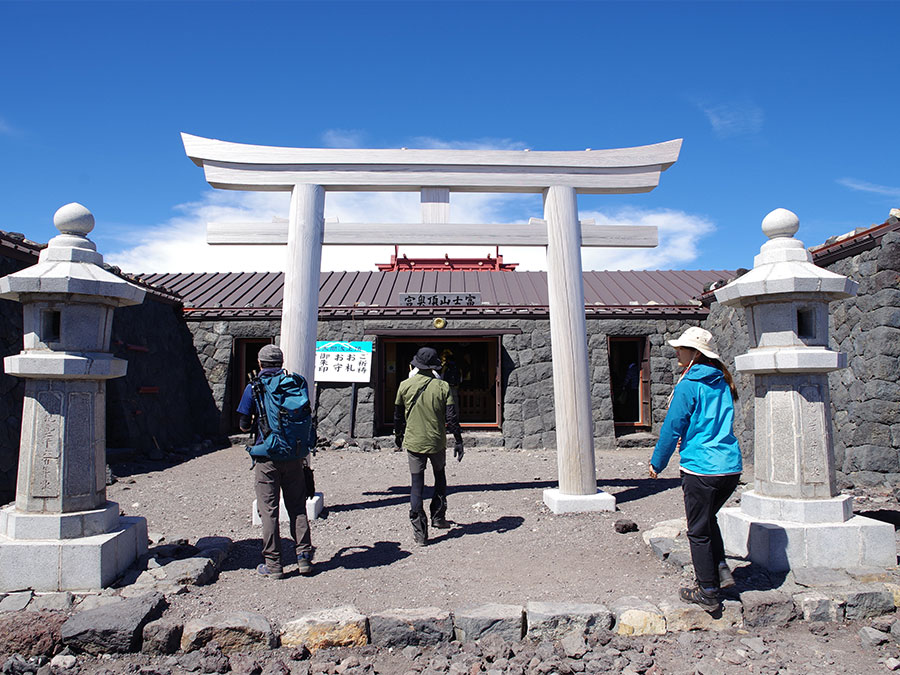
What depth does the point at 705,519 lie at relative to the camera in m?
3.51

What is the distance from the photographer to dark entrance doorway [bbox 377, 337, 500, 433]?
1406cm

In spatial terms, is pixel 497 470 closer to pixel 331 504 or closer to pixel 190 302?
pixel 331 504

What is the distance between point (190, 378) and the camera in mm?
12570

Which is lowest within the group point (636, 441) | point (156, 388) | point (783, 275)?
point (636, 441)

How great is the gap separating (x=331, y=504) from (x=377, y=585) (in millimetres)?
2818

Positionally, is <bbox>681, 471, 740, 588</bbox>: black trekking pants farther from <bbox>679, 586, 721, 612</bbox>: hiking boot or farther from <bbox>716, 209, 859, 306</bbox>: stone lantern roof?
<bbox>716, 209, 859, 306</bbox>: stone lantern roof

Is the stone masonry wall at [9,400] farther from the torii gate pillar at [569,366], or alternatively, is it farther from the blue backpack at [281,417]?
the torii gate pillar at [569,366]

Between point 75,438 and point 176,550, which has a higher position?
point 75,438

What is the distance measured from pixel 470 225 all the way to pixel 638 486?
13.1 ft

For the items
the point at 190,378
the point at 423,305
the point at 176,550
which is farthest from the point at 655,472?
the point at 190,378

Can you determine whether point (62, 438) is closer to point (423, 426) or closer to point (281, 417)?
point (281, 417)

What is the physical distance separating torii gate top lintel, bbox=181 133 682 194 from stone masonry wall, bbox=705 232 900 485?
3.08 meters

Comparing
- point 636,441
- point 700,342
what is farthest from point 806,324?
point 636,441

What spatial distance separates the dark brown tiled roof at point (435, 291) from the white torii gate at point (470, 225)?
224 inches
